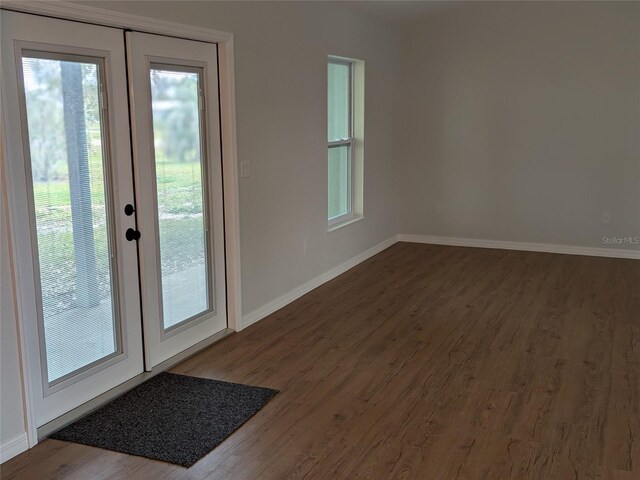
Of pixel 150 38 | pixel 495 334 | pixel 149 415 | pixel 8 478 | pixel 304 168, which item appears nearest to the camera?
pixel 8 478

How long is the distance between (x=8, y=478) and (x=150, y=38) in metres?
2.32

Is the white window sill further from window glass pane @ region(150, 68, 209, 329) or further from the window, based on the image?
window glass pane @ region(150, 68, 209, 329)

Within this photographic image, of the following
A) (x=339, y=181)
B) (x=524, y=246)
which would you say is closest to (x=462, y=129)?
(x=524, y=246)

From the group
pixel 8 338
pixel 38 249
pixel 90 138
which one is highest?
pixel 90 138

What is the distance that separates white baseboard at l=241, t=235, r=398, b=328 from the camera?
4668 mm

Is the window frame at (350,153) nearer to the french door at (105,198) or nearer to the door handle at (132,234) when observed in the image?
the french door at (105,198)

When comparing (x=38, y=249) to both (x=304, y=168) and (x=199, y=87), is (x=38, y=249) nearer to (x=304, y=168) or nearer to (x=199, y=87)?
(x=199, y=87)

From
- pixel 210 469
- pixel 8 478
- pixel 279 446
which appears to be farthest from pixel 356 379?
pixel 8 478

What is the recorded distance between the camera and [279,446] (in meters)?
2.95

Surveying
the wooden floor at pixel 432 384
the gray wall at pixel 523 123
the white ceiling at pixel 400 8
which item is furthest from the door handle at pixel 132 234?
the gray wall at pixel 523 123

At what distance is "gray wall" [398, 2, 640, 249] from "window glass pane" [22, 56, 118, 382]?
183 inches

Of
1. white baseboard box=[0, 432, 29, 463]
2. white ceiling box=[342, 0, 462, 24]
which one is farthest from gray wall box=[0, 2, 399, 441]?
white baseboard box=[0, 432, 29, 463]

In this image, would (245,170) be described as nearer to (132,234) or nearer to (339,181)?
(132,234)

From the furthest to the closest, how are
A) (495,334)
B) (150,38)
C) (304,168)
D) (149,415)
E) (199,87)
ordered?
(304,168) < (495,334) < (199,87) < (150,38) < (149,415)
